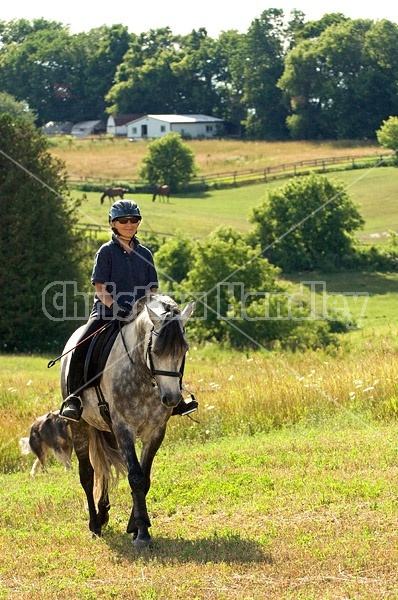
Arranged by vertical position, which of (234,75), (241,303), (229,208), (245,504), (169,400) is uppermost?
(234,75)

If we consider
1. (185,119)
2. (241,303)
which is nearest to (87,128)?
(185,119)

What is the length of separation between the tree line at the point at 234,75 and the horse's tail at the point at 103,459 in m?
107

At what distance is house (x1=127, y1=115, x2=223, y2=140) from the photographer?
126750mm

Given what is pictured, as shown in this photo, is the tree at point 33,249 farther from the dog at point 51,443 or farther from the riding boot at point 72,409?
the riding boot at point 72,409

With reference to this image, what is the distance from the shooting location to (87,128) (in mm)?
143750

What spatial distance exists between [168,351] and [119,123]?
129 meters

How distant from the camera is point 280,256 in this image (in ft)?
194

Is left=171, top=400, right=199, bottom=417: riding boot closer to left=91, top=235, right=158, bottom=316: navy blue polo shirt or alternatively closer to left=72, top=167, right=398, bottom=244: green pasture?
left=91, top=235, right=158, bottom=316: navy blue polo shirt

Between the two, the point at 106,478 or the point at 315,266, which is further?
the point at 315,266

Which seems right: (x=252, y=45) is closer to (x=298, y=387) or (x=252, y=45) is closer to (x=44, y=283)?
(x=44, y=283)

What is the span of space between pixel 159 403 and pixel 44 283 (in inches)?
1132

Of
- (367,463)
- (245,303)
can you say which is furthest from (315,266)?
(367,463)

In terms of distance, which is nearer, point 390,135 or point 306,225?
point 306,225

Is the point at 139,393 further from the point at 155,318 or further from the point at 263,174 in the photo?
the point at 263,174
